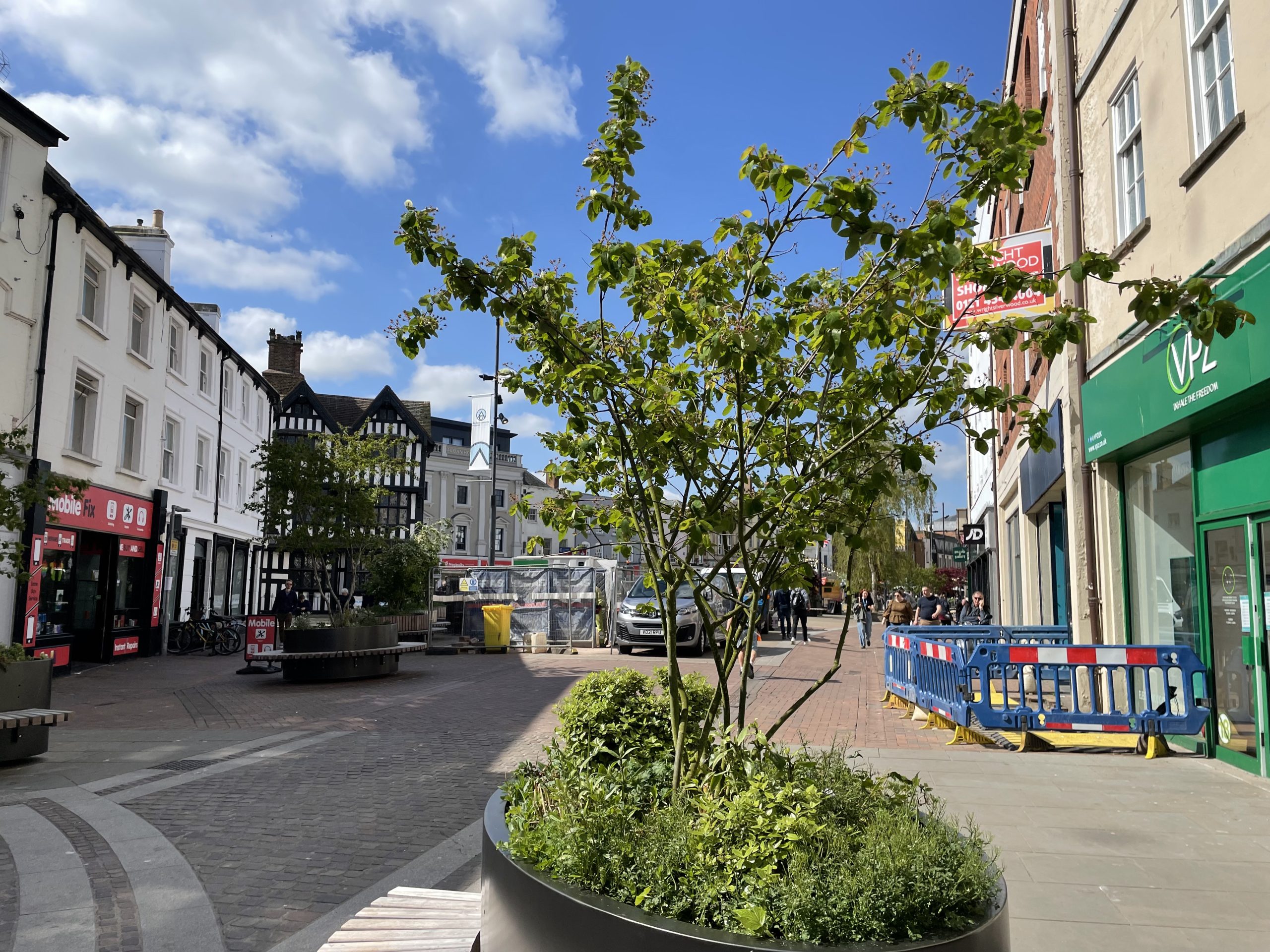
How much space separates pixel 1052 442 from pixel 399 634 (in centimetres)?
2104

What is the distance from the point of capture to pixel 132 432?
20516mm

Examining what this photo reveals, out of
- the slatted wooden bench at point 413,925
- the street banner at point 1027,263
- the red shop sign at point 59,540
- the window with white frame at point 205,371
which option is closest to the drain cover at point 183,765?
the slatted wooden bench at point 413,925

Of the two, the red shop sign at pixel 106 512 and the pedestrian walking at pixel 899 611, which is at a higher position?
the red shop sign at pixel 106 512

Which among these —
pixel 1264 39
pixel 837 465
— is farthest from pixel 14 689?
pixel 1264 39

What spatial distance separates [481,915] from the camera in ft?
11.1

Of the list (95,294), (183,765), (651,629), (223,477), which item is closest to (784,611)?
(651,629)

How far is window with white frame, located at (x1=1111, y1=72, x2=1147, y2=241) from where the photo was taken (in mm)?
9430

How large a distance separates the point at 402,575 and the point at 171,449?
21.3 ft

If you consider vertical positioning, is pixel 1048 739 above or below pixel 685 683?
below

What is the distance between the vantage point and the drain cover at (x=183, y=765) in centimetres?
823

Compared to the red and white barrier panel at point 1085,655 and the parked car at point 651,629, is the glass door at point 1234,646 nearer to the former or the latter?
the red and white barrier panel at point 1085,655

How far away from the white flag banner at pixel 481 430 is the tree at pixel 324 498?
7981 mm

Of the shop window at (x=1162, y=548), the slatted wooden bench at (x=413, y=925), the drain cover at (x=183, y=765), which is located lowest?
the drain cover at (x=183, y=765)

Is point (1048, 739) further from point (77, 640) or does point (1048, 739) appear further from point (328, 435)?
point (77, 640)
